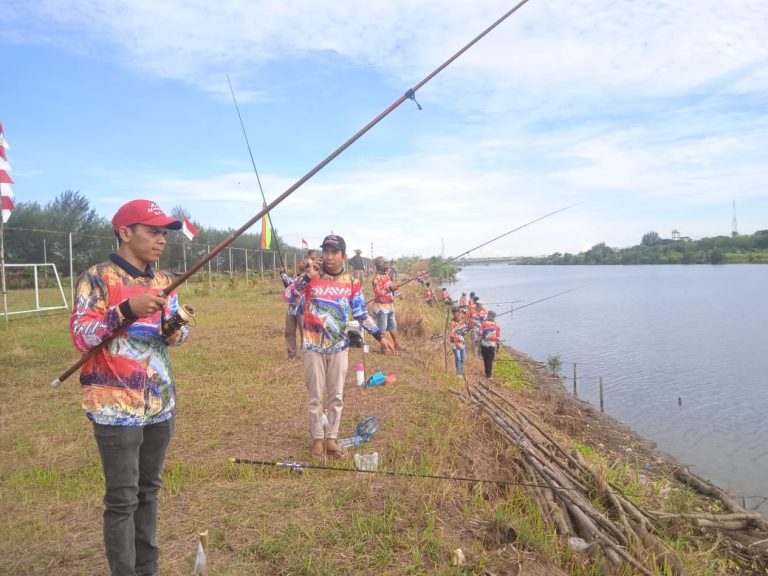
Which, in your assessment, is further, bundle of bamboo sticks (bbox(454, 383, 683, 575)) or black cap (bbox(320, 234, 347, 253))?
black cap (bbox(320, 234, 347, 253))

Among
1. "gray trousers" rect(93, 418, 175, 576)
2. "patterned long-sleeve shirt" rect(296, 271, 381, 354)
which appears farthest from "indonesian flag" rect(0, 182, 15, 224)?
"gray trousers" rect(93, 418, 175, 576)

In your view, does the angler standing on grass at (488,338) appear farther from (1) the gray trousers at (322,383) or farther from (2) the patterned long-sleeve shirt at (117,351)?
(2) the patterned long-sleeve shirt at (117,351)

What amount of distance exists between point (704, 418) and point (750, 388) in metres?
3.29

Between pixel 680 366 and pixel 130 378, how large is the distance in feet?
59.8

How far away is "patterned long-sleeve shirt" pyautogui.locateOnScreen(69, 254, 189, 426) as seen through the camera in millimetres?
2414

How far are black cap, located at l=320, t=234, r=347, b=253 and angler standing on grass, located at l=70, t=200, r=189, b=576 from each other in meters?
2.24

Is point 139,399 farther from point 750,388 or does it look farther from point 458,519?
point 750,388

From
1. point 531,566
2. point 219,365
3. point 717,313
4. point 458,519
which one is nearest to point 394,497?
point 458,519

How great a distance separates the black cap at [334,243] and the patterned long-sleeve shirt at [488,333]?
7.94 m

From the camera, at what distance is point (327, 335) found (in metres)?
4.75

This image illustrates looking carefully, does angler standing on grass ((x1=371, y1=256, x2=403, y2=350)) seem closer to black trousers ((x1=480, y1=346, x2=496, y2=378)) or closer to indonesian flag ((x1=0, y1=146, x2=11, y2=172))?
black trousers ((x1=480, y1=346, x2=496, y2=378))

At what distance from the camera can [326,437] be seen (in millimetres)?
5004

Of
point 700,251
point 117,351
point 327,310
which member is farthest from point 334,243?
point 700,251

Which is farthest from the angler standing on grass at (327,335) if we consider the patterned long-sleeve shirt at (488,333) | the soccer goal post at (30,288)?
the soccer goal post at (30,288)
